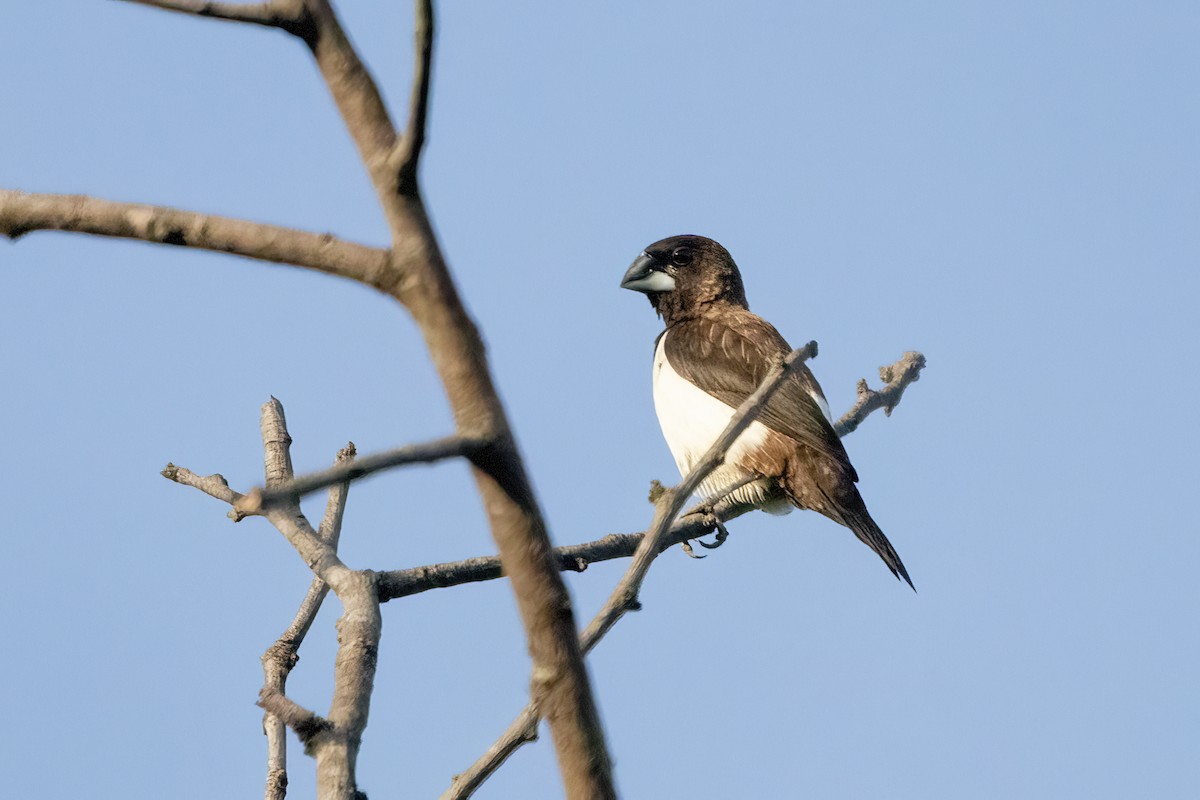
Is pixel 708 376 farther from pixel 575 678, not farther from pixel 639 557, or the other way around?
pixel 575 678

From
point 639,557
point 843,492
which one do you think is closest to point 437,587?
point 639,557

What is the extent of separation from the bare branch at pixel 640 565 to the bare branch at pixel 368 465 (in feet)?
3.00

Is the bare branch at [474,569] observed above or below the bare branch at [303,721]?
above

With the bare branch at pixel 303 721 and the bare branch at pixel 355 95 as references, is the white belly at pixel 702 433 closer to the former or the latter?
the bare branch at pixel 303 721

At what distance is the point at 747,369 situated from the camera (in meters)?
7.58

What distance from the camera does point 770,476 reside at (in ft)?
23.6

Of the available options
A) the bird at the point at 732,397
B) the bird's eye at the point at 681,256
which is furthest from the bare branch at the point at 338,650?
the bird's eye at the point at 681,256

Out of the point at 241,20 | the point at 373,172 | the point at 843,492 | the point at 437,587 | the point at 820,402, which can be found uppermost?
the point at 820,402

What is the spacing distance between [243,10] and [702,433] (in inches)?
237

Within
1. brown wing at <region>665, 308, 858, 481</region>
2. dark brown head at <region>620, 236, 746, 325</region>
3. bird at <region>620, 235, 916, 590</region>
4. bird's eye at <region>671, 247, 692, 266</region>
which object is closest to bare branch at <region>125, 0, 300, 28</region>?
bird at <region>620, 235, 916, 590</region>

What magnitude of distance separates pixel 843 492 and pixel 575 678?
18.9 ft

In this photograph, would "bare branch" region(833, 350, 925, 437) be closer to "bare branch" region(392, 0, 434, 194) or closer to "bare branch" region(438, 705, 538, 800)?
"bare branch" region(438, 705, 538, 800)

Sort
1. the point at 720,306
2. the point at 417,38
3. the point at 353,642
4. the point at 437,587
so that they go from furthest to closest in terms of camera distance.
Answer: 1. the point at 720,306
2. the point at 437,587
3. the point at 353,642
4. the point at 417,38

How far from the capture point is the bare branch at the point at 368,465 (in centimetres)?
131
